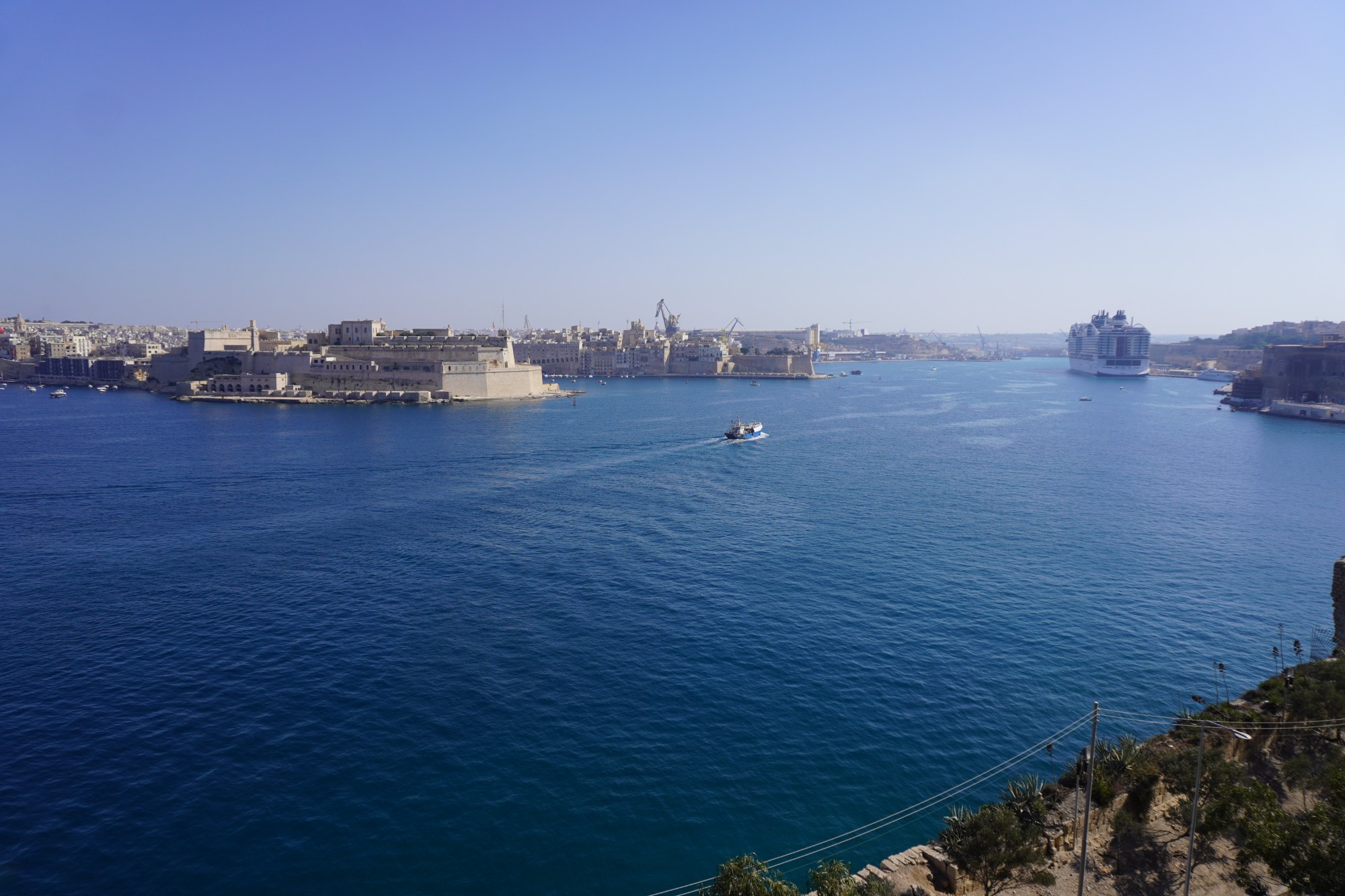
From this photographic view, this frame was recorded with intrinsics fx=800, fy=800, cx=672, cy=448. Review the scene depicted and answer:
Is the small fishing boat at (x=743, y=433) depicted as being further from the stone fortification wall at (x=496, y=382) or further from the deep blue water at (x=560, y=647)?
the stone fortification wall at (x=496, y=382)

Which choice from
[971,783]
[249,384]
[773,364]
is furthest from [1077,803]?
[773,364]

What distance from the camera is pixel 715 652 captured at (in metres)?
12.8

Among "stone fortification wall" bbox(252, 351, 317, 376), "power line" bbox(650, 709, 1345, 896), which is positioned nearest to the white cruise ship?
"stone fortification wall" bbox(252, 351, 317, 376)

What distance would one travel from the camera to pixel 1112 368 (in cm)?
9112

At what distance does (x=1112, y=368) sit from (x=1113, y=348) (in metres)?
2.46

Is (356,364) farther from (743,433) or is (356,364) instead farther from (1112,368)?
(1112,368)

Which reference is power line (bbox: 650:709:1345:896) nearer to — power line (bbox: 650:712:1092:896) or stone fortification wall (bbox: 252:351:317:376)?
power line (bbox: 650:712:1092:896)

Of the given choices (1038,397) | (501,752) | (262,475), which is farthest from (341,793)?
(1038,397)

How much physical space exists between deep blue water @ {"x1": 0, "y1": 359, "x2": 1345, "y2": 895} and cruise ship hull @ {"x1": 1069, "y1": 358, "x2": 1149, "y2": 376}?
67.9 metres

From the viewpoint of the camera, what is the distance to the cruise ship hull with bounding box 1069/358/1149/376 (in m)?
90.0

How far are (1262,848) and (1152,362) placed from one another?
13608 cm

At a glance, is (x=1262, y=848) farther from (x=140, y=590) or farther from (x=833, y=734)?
(x=140, y=590)

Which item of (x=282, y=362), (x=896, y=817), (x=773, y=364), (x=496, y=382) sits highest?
(x=773, y=364)

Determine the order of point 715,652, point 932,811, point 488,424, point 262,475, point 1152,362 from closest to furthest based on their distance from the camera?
point 932,811 → point 715,652 → point 262,475 → point 488,424 → point 1152,362
